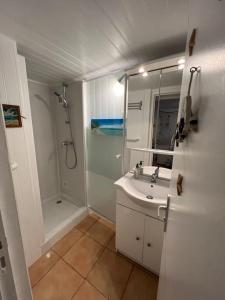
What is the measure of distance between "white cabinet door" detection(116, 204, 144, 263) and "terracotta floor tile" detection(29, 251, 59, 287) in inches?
30.7

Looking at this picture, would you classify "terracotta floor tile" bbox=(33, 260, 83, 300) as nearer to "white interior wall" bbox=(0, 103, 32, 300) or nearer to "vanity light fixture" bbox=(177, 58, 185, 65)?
"white interior wall" bbox=(0, 103, 32, 300)

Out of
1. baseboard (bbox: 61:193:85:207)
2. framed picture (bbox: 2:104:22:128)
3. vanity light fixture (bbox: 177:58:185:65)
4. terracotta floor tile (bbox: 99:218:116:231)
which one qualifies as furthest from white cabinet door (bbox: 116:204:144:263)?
vanity light fixture (bbox: 177:58:185:65)

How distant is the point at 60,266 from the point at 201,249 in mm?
1703

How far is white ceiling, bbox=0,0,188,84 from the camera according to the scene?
74 cm

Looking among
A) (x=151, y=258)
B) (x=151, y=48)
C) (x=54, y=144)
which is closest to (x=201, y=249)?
(x=151, y=258)

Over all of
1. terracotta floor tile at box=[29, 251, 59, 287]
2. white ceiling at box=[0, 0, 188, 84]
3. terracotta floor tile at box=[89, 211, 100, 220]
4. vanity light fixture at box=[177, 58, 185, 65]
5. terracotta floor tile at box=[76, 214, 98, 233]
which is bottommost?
terracotta floor tile at box=[29, 251, 59, 287]

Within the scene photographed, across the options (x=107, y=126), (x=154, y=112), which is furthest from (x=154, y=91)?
(x=107, y=126)

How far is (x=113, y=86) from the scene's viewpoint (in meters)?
1.63

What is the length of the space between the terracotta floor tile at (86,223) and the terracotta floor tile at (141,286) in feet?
2.73

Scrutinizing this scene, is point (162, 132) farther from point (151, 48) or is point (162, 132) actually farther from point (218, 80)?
point (218, 80)

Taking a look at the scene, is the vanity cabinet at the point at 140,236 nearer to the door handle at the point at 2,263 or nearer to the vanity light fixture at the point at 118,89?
the door handle at the point at 2,263

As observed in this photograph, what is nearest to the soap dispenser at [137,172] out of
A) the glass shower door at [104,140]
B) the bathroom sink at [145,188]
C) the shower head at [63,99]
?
the bathroom sink at [145,188]

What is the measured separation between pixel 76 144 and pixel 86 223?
48.8 inches

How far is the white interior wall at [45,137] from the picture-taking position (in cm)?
208
